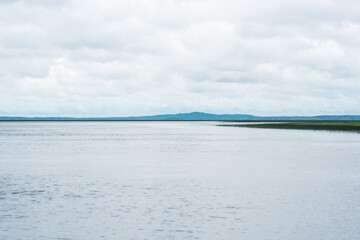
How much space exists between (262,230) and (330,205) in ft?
20.2

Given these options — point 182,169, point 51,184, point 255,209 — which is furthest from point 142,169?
point 255,209

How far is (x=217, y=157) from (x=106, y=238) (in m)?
34.5

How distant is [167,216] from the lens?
20469 millimetres

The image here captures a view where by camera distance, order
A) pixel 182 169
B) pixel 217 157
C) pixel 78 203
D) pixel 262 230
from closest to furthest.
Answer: pixel 262 230
pixel 78 203
pixel 182 169
pixel 217 157

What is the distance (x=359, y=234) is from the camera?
17.3m

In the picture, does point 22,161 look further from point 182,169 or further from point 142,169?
point 182,169

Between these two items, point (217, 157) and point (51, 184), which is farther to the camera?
point (217, 157)

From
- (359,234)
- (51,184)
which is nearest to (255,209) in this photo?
(359,234)

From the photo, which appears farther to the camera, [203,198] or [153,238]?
[203,198]

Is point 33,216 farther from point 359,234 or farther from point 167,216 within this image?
point 359,234

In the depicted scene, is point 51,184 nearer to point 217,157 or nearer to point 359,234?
point 359,234

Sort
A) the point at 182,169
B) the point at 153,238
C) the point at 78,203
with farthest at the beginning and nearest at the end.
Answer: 1. the point at 182,169
2. the point at 78,203
3. the point at 153,238

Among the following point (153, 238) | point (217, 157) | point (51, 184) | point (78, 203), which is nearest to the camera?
point (153, 238)

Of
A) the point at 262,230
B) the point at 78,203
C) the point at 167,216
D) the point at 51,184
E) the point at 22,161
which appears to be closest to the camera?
the point at 262,230
